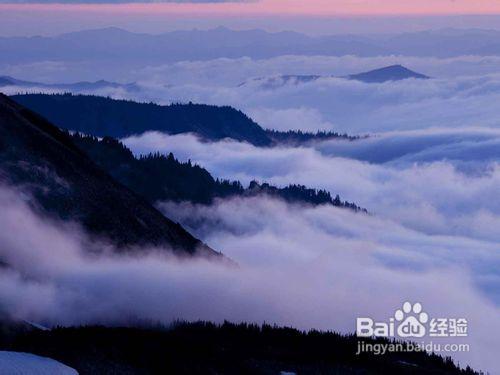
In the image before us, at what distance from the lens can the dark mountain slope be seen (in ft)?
480

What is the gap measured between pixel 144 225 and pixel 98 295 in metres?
56.5

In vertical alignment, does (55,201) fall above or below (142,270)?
above

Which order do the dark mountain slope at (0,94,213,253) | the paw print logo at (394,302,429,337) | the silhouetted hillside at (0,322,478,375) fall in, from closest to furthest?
the silhouetted hillside at (0,322,478,375) < the paw print logo at (394,302,429,337) < the dark mountain slope at (0,94,213,253)

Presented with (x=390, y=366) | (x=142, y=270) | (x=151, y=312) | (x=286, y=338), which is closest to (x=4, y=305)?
(x=151, y=312)

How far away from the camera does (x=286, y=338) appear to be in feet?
288

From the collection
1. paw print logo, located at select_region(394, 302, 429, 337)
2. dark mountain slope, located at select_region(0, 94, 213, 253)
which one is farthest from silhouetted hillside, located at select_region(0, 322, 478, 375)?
dark mountain slope, located at select_region(0, 94, 213, 253)

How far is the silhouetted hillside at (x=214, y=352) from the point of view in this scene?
67562mm

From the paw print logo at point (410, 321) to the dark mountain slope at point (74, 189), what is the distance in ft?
192

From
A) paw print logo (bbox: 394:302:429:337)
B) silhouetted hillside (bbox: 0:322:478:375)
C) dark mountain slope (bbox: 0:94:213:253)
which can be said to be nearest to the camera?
silhouetted hillside (bbox: 0:322:478:375)

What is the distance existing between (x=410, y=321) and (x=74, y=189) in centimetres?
7141

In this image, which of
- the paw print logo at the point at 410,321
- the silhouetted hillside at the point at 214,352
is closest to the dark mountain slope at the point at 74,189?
the silhouetted hillside at the point at 214,352

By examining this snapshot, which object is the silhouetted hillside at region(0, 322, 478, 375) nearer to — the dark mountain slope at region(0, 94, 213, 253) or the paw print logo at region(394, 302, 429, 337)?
the paw print logo at region(394, 302, 429, 337)

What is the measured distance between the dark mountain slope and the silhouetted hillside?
57.5m

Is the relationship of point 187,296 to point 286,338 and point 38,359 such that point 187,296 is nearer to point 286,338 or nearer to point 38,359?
point 286,338
